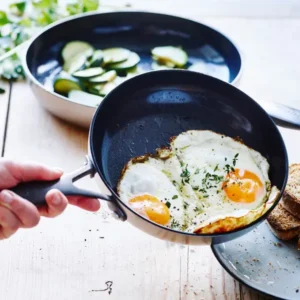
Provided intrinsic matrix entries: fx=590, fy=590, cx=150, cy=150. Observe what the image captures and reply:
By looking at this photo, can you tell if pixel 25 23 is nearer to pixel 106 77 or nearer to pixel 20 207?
pixel 106 77

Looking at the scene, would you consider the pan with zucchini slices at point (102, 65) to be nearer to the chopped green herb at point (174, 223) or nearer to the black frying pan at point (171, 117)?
the black frying pan at point (171, 117)

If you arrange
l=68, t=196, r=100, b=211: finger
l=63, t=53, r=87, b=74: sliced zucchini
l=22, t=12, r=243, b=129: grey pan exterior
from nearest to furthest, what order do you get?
1. l=68, t=196, r=100, b=211: finger
2. l=22, t=12, r=243, b=129: grey pan exterior
3. l=63, t=53, r=87, b=74: sliced zucchini

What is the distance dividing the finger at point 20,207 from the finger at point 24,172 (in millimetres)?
83

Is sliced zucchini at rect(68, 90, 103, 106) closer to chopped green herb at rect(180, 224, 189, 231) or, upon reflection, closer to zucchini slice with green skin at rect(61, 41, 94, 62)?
zucchini slice with green skin at rect(61, 41, 94, 62)

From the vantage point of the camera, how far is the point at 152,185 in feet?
4.93

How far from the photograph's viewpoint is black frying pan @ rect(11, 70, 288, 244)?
61.1 inches

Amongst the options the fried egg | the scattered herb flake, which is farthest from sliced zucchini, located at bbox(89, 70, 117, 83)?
the scattered herb flake

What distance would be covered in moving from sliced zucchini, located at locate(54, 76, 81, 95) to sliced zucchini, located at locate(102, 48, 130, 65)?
0.19 m

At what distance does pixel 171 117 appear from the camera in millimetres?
1697

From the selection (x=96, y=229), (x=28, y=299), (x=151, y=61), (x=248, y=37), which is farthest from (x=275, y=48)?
(x=28, y=299)

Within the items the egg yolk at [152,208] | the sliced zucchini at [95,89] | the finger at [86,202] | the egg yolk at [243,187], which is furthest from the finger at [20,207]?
the sliced zucchini at [95,89]

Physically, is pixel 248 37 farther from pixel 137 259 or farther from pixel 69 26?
pixel 137 259

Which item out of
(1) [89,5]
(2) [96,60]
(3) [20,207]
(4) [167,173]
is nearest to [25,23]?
(1) [89,5]

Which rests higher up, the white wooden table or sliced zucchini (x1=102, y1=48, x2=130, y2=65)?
sliced zucchini (x1=102, y1=48, x2=130, y2=65)
